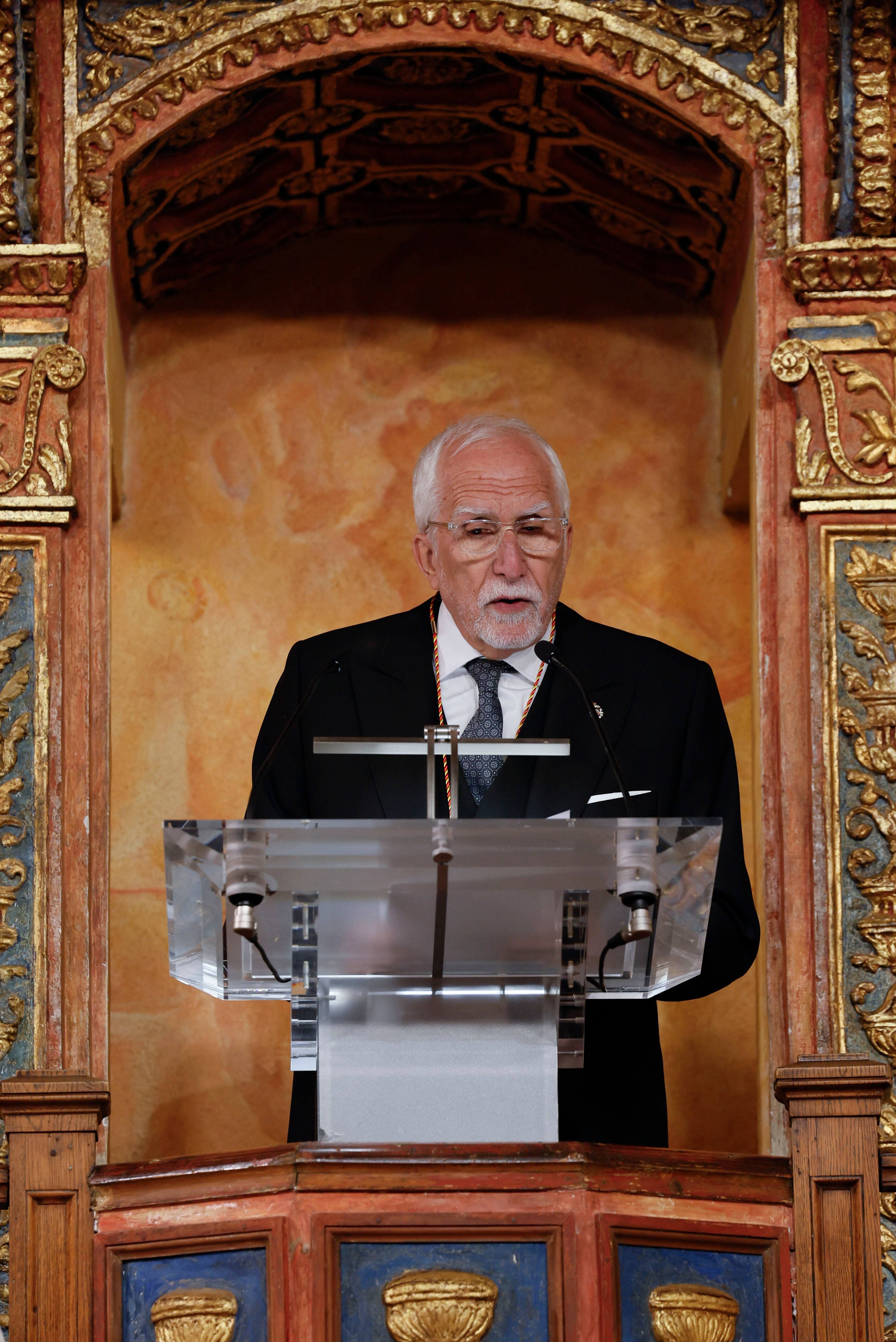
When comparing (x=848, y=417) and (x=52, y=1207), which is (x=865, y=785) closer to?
(x=848, y=417)

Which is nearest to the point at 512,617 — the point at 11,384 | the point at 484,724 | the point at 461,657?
the point at 461,657

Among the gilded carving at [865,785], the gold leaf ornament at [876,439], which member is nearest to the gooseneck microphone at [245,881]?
the gilded carving at [865,785]

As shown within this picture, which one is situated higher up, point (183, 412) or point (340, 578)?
point (183, 412)

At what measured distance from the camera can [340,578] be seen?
6746 millimetres

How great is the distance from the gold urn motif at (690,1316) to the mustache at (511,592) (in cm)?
195

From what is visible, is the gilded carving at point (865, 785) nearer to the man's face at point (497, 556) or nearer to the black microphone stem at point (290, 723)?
the man's face at point (497, 556)

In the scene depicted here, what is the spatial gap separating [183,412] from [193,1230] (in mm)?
3441

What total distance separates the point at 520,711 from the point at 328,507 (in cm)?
174

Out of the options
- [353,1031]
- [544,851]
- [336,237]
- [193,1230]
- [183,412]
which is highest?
[336,237]

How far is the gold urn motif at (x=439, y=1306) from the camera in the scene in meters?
3.87

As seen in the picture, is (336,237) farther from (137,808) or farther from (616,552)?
(137,808)

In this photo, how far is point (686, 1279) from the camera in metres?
3.95

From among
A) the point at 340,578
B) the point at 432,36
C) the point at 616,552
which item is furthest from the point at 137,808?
the point at 432,36

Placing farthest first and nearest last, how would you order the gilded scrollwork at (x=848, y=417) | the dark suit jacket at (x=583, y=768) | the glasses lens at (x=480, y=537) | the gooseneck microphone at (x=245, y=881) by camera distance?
the gilded scrollwork at (x=848, y=417), the glasses lens at (x=480, y=537), the dark suit jacket at (x=583, y=768), the gooseneck microphone at (x=245, y=881)
